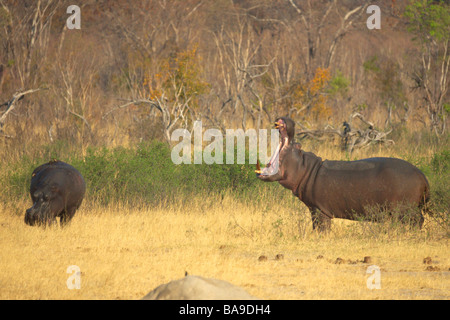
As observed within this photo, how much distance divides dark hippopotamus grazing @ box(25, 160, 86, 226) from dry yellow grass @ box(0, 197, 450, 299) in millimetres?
151

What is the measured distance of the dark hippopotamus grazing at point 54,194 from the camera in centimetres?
790

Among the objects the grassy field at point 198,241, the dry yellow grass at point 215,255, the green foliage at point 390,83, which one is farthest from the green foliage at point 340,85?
the dry yellow grass at point 215,255

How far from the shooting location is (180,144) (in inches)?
543

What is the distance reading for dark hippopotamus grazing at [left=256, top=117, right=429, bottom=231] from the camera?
25.0ft

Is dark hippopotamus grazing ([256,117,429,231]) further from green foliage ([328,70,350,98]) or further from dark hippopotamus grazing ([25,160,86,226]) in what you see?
green foliage ([328,70,350,98])

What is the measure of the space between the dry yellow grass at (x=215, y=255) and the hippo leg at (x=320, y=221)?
104mm

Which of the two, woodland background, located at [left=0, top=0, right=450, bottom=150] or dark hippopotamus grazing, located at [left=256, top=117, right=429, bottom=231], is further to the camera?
woodland background, located at [left=0, top=0, right=450, bottom=150]

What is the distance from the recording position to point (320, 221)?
25.8ft

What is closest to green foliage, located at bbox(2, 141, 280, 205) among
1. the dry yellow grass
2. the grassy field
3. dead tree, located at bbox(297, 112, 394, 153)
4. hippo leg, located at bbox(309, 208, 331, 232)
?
the grassy field

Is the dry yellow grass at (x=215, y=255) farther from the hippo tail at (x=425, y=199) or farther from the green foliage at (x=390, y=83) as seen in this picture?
the green foliage at (x=390, y=83)

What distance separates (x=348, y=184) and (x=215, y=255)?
1843mm

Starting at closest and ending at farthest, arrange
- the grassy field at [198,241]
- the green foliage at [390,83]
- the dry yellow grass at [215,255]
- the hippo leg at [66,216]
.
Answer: the dry yellow grass at [215,255] < the grassy field at [198,241] < the hippo leg at [66,216] < the green foliage at [390,83]

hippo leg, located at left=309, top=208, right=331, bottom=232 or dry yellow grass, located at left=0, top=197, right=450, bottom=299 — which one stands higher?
hippo leg, located at left=309, top=208, right=331, bottom=232

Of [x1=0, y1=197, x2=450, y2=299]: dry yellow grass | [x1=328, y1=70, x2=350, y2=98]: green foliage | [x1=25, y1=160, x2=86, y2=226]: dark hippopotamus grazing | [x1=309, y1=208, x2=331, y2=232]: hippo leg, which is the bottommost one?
[x1=0, y1=197, x2=450, y2=299]: dry yellow grass
